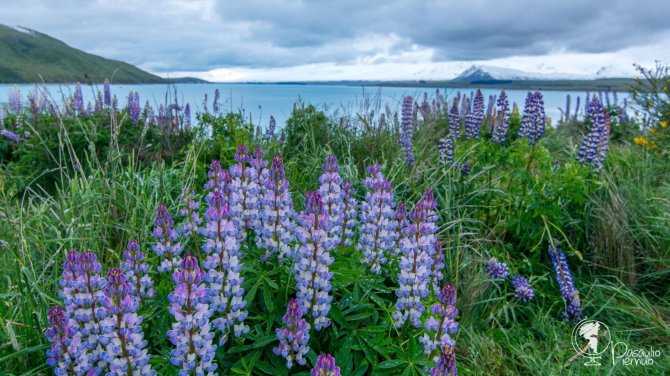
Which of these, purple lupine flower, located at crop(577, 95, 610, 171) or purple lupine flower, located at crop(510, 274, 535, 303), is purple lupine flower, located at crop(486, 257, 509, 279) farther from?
purple lupine flower, located at crop(577, 95, 610, 171)

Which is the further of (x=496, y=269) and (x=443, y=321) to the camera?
(x=496, y=269)

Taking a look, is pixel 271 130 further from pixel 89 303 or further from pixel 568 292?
pixel 89 303

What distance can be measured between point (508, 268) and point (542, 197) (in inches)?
43.5

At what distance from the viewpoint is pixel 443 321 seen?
2.64 meters

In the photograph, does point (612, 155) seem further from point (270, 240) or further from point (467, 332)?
point (270, 240)

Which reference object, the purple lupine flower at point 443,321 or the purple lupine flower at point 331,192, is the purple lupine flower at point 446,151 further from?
the purple lupine flower at point 443,321

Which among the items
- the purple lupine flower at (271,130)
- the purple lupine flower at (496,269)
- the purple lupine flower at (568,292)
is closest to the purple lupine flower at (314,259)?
the purple lupine flower at (496,269)

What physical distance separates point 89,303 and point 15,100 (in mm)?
11006

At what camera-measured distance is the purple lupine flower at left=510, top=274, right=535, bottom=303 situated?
4.86m

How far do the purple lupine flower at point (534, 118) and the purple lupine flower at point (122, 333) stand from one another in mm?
4725

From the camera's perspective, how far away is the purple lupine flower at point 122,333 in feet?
7.23

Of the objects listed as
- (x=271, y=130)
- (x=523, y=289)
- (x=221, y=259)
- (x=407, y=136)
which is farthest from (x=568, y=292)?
(x=271, y=130)

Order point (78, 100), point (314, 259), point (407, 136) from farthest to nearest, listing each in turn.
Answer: point (78, 100), point (407, 136), point (314, 259)

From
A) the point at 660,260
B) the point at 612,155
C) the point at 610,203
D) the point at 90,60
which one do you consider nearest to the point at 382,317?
the point at 660,260
